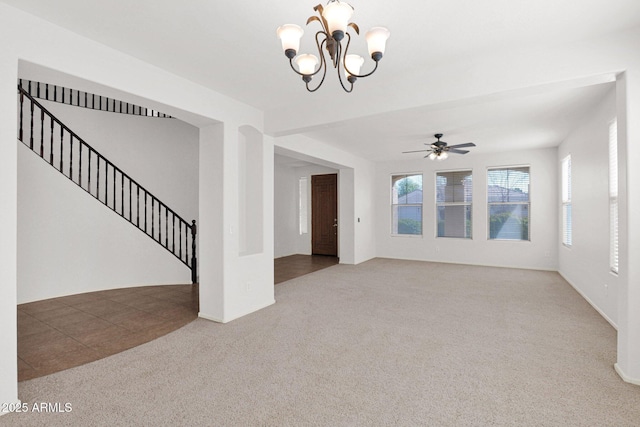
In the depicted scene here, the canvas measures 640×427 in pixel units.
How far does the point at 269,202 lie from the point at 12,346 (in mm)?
2898

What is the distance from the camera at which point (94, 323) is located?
367 cm

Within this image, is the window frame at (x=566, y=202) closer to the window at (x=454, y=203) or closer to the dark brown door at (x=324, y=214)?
the window at (x=454, y=203)

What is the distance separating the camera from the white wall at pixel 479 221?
22.4ft

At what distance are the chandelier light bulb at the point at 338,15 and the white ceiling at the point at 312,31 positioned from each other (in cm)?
54

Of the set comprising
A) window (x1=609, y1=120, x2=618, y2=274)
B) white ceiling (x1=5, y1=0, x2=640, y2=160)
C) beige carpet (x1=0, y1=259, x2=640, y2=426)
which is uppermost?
white ceiling (x1=5, y1=0, x2=640, y2=160)

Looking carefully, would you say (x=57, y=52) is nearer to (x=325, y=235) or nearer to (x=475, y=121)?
(x=475, y=121)

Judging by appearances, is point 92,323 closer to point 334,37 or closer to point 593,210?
point 334,37

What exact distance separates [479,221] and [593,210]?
327 cm

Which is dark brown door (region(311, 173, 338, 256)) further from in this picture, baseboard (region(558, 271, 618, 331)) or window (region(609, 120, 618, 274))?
window (region(609, 120, 618, 274))

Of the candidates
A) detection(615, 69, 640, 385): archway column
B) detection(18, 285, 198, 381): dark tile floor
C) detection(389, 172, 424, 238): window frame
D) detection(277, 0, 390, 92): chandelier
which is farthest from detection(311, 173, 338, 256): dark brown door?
detection(277, 0, 390, 92): chandelier

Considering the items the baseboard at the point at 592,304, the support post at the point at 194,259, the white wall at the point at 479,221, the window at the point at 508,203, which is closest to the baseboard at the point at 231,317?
the support post at the point at 194,259

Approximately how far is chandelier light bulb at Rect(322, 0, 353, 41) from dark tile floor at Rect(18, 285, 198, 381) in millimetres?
3242

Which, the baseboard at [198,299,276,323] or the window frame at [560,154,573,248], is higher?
the window frame at [560,154,573,248]

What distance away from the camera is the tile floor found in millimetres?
2836
